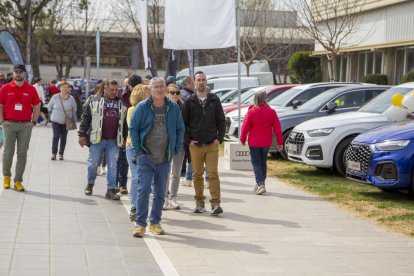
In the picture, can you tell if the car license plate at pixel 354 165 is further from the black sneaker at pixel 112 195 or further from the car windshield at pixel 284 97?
the car windshield at pixel 284 97

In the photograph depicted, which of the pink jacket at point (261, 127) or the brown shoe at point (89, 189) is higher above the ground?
the pink jacket at point (261, 127)

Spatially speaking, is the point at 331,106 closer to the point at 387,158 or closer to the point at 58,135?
the point at 387,158

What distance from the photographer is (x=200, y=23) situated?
13211 millimetres

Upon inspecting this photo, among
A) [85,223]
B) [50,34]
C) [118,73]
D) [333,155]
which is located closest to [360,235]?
[85,223]

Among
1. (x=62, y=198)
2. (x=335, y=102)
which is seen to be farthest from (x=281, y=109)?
(x=62, y=198)

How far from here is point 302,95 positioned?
19.5 meters

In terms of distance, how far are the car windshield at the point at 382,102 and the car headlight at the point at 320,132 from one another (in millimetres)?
1066

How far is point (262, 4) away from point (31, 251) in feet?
137

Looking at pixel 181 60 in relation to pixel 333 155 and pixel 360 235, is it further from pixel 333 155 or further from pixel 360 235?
pixel 360 235

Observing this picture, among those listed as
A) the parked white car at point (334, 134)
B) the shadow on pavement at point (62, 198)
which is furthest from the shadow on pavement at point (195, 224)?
the parked white car at point (334, 134)

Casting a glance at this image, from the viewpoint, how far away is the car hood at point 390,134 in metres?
11.9

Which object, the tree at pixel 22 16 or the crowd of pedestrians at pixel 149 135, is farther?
the tree at pixel 22 16

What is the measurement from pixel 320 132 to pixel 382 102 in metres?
1.46

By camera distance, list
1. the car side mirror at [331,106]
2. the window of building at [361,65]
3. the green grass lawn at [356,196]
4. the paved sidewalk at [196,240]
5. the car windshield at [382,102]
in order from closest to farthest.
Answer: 1. the paved sidewalk at [196,240]
2. the green grass lawn at [356,196]
3. the car windshield at [382,102]
4. the car side mirror at [331,106]
5. the window of building at [361,65]
